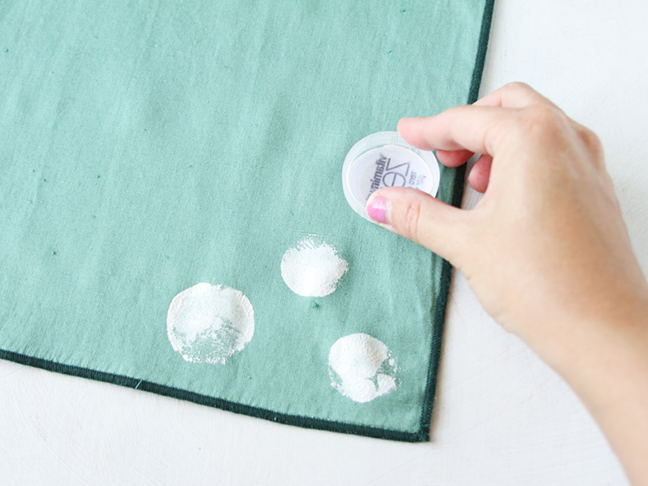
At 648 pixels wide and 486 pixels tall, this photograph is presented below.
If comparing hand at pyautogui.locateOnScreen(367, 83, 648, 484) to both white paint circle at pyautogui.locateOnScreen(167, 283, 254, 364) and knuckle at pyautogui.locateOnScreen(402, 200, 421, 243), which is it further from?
white paint circle at pyautogui.locateOnScreen(167, 283, 254, 364)

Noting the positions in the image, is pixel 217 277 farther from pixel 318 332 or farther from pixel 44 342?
pixel 44 342

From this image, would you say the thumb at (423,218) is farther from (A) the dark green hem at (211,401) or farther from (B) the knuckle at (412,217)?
(A) the dark green hem at (211,401)

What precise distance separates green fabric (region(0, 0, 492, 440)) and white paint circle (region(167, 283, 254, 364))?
13mm

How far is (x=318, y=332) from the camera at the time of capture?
639 millimetres

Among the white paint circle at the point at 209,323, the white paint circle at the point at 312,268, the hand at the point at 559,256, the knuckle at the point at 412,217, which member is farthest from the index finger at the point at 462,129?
the white paint circle at the point at 209,323

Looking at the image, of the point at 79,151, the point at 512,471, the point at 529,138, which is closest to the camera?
the point at 529,138

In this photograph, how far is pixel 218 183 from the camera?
689 mm

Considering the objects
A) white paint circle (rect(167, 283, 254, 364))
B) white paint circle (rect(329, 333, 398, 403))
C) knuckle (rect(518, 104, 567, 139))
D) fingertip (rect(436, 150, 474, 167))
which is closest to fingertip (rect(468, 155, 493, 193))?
fingertip (rect(436, 150, 474, 167))

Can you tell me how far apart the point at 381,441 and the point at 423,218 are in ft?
1.11

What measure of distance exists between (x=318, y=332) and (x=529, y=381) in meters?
0.32

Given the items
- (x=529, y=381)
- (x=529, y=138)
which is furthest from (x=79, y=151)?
(x=529, y=381)

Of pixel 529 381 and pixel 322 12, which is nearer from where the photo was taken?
pixel 529 381

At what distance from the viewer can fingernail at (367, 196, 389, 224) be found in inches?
22.0

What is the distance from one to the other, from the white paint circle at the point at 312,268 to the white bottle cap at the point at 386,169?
8 centimetres
